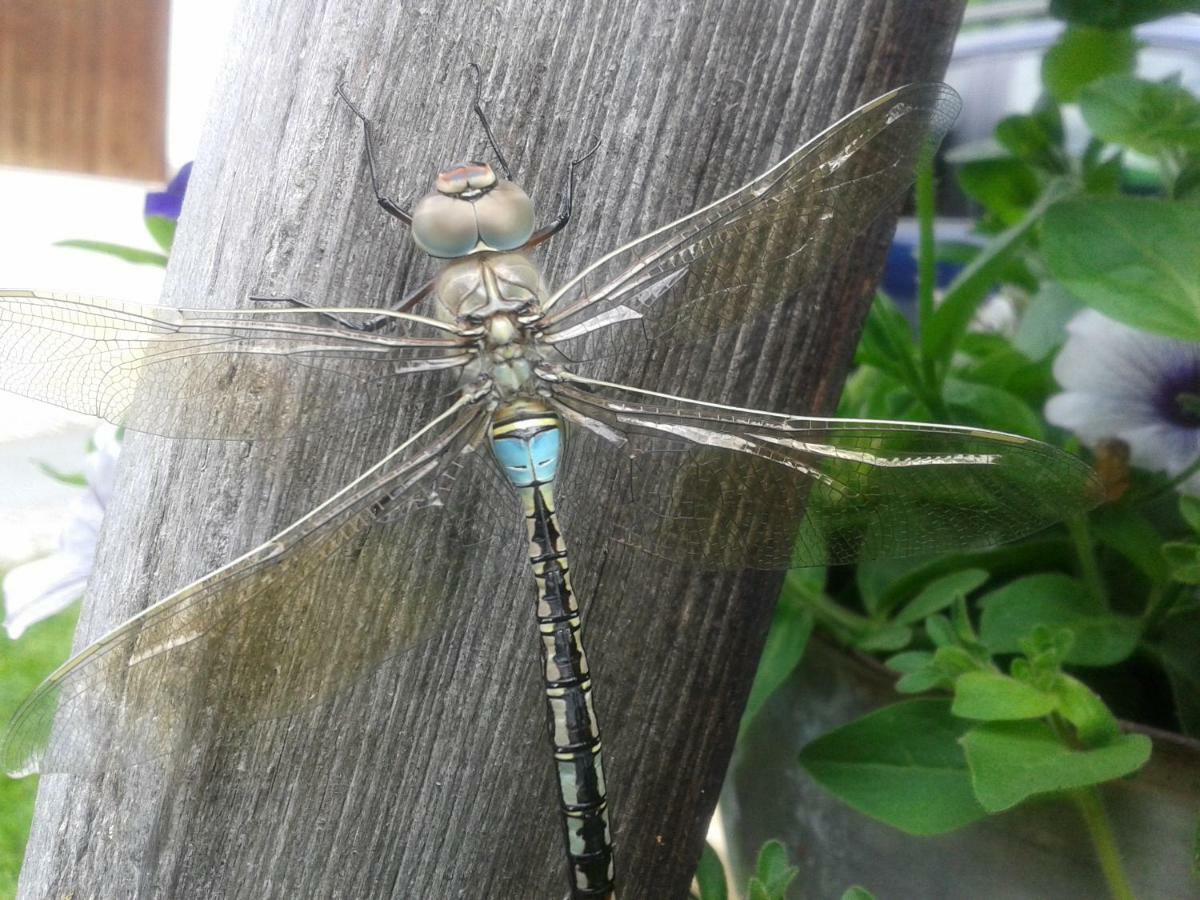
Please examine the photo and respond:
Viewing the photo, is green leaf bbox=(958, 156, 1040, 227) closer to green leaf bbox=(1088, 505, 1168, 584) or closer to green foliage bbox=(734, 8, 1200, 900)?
green foliage bbox=(734, 8, 1200, 900)

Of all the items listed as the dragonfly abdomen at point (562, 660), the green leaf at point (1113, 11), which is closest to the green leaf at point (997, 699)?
the dragonfly abdomen at point (562, 660)

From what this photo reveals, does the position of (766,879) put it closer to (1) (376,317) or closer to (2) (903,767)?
(2) (903,767)

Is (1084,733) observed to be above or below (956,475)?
below

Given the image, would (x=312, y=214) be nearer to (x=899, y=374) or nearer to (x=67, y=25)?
(x=899, y=374)

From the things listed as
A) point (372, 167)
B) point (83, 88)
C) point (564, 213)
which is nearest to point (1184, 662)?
point (564, 213)

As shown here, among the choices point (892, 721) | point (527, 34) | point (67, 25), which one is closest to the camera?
point (527, 34)

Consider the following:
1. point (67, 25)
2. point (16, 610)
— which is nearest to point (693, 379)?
point (16, 610)
